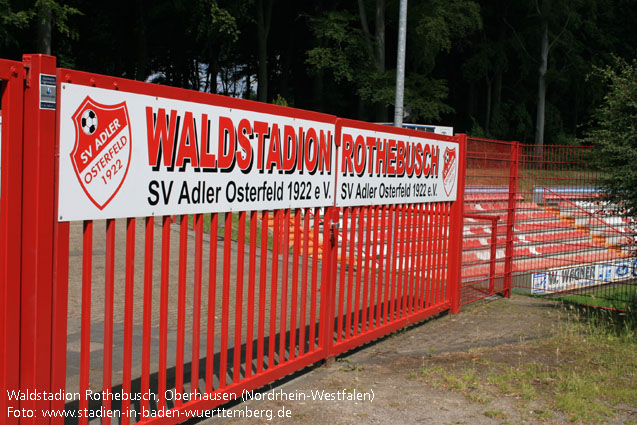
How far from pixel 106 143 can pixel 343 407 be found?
2.65m

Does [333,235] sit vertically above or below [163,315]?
above

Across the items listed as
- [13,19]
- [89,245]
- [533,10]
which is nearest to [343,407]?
[89,245]

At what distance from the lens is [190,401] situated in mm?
4559

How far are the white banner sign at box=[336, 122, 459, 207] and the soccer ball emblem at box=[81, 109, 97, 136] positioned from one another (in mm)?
2849

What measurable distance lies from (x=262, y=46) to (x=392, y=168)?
98.9ft

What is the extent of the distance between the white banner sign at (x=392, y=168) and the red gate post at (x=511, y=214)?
1721 mm

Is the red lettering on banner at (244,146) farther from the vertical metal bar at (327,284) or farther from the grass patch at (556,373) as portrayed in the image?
the grass patch at (556,373)

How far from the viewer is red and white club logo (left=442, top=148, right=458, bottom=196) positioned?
830 cm

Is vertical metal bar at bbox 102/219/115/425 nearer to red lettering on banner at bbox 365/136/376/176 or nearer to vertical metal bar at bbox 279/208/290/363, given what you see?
vertical metal bar at bbox 279/208/290/363

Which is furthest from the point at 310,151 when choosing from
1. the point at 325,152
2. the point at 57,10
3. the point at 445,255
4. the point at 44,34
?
the point at 44,34

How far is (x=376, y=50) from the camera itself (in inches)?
1390

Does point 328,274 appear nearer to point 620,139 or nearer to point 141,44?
point 620,139

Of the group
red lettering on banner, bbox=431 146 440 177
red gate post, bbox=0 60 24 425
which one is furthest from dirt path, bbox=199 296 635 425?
red lettering on banner, bbox=431 146 440 177

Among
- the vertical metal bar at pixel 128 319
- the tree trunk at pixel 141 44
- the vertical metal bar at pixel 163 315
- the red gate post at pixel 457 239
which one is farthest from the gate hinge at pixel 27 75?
the tree trunk at pixel 141 44
